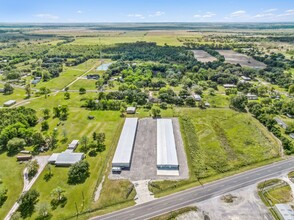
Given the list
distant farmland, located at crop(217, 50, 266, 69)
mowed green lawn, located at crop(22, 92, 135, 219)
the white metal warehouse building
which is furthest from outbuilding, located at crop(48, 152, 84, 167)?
Answer: distant farmland, located at crop(217, 50, 266, 69)

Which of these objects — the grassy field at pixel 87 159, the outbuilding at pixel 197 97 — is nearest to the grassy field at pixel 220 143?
the outbuilding at pixel 197 97

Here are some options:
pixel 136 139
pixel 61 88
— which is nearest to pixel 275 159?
pixel 136 139

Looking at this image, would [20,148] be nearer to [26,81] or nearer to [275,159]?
[275,159]

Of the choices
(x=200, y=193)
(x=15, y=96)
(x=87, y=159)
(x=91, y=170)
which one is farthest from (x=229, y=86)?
(x=15, y=96)

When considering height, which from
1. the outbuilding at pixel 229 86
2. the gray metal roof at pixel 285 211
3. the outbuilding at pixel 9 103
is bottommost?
the outbuilding at pixel 229 86

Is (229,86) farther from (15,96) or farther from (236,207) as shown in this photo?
(15,96)

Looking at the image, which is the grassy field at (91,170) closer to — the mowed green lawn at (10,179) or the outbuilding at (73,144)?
the outbuilding at (73,144)

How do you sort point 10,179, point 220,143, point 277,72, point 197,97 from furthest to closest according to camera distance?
1. point 277,72
2. point 197,97
3. point 220,143
4. point 10,179
